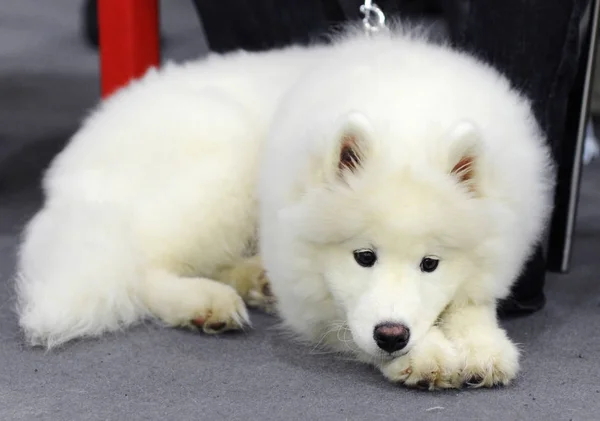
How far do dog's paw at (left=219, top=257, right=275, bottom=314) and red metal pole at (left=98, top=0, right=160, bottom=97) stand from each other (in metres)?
1.05

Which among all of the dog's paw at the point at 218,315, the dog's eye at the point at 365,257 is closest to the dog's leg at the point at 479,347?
the dog's eye at the point at 365,257

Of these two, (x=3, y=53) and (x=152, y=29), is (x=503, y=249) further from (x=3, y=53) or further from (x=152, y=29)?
(x=3, y=53)

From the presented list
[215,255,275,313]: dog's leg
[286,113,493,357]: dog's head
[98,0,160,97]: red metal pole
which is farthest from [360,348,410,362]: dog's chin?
[98,0,160,97]: red metal pole

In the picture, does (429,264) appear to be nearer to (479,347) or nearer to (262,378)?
(479,347)

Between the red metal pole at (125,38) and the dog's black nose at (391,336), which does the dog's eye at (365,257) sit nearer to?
the dog's black nose at (391,336)

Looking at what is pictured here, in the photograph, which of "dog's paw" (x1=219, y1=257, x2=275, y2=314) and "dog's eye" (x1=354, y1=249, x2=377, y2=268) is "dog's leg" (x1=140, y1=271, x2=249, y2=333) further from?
"dog's eye" (x1=354, y1=249, x2=377, y2=268)

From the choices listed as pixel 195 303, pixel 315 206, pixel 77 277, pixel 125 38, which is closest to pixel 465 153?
pixel 315 206

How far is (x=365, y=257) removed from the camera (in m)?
2.05

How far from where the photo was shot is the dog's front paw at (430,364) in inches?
80.0

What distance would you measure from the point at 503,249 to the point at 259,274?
84 cm

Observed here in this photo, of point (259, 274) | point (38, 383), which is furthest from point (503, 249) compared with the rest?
point (38, 383)

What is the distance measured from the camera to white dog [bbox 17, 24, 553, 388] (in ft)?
6.66

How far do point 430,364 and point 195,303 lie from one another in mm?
726

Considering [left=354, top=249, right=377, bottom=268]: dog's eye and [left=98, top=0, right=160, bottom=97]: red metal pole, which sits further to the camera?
[left=98, top=0, right=160, bottom=97]: red metal pole
